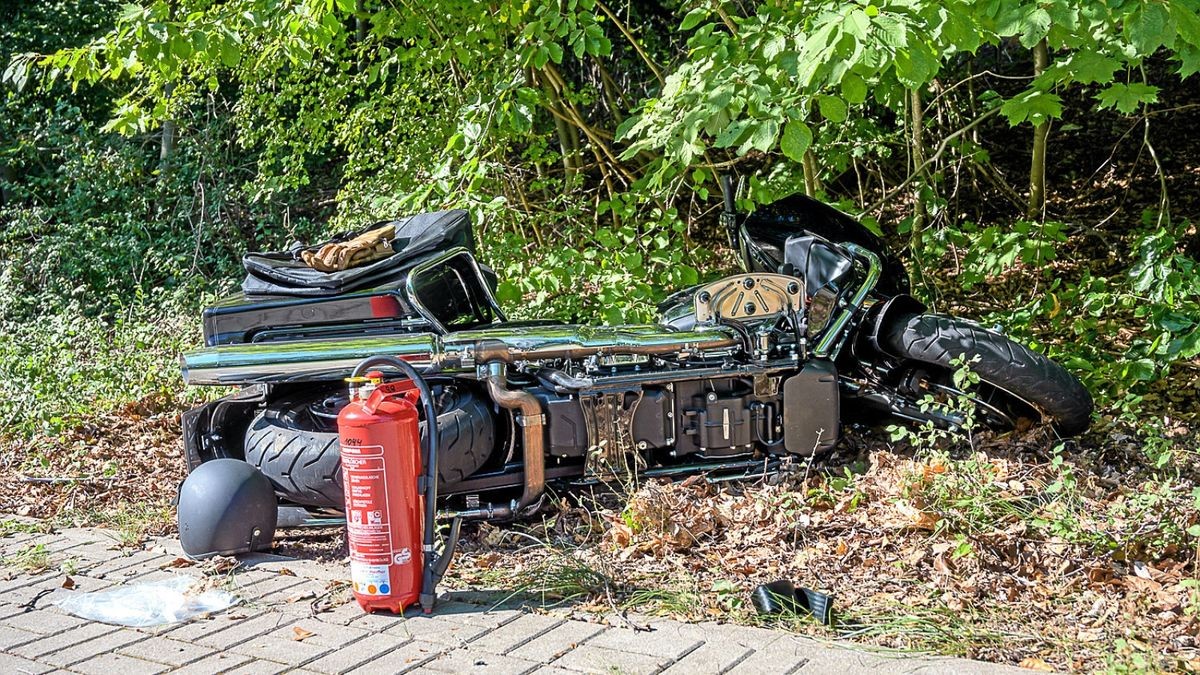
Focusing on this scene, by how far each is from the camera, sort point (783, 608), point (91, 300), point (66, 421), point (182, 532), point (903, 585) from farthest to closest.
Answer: point (91, 300), point (66, 421), point (182, 532), point (903, 585), point (783, 608)

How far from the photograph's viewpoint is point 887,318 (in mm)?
5664

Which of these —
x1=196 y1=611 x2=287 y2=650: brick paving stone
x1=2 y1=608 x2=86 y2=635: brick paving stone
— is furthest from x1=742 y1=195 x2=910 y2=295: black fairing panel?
x1=2 y1=608 x2=86 y2=635: brick paving stone

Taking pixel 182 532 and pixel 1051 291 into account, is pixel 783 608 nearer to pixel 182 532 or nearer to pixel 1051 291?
pixel 182 532

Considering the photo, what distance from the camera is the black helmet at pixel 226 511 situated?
4730 millimetres

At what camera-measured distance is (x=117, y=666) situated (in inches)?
147

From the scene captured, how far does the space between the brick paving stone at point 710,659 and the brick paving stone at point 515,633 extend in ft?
1.84

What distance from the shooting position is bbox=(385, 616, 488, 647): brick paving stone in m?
3.82

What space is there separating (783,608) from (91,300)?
36.3ft

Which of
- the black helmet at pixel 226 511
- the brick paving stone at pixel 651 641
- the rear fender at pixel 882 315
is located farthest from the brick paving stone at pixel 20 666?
the rear fender at pixel 882 315

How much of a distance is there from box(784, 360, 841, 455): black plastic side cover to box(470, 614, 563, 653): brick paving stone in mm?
1932

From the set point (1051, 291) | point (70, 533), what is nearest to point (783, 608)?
point (70, 533)

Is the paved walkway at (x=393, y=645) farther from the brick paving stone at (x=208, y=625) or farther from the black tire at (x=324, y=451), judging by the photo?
the black tire at (x=324, y=451)

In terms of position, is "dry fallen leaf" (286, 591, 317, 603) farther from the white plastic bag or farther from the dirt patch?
the dirt patch

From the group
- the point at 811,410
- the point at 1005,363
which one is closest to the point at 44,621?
the point at 811,410
